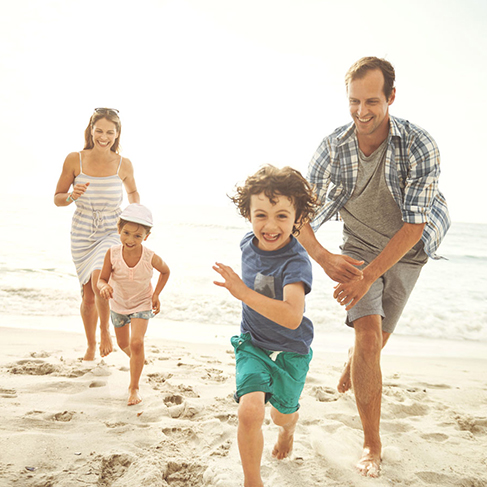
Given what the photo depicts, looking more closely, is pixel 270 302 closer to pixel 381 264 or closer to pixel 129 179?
pixel 381 264

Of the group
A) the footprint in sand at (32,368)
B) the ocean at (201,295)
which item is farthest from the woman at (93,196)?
the ocean at (201,295)

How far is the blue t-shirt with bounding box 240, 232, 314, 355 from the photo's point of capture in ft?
7.82

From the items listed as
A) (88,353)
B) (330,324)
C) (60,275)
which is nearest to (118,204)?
(88,353)

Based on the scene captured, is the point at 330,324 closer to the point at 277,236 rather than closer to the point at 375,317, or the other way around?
the point at 375,317

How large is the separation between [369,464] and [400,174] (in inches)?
69.1

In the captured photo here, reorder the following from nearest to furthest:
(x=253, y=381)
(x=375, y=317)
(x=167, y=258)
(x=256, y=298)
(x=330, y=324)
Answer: (x=256, y=298) → (x=253, y=381) → (x=375, y=317) → (x=330, y=324) → (x=167, y=258)

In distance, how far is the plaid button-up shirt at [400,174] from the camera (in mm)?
2891

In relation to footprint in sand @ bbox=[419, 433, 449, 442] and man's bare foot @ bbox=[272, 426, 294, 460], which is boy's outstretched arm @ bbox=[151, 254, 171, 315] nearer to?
man's bare foot @ bbox=[272, 426, 294, 460]

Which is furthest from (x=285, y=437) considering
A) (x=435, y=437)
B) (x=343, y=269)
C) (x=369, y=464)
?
(x=435, y=437)

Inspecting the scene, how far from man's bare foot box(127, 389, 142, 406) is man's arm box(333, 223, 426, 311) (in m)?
1.70

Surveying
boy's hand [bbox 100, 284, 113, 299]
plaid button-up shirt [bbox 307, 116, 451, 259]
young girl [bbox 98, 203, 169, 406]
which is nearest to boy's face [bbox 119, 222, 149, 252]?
young girl [bbox 98, 203, 169, 406]

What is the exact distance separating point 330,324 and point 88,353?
4.05 meters

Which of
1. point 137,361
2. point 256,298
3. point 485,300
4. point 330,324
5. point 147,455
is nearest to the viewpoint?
point 256,298

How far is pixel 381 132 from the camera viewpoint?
303 centimetres
